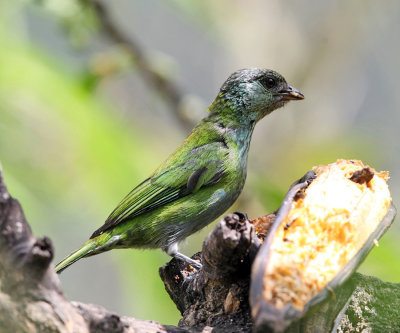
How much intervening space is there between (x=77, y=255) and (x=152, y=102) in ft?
11.7

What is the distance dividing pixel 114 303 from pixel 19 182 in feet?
18.0

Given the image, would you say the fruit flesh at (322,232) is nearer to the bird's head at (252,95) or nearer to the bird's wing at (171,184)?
the bird's wing at (171,184)

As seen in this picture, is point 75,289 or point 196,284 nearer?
point 196,284

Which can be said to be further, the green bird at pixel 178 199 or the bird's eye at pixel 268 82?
the bird's eye at pixel 268 82

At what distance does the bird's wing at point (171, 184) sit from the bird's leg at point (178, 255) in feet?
1.03

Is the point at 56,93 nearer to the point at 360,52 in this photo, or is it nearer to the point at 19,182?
the point at 19,182

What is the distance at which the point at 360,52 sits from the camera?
921 cm

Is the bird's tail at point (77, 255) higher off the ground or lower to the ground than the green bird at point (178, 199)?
lower

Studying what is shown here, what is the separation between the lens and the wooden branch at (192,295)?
220 centimetres

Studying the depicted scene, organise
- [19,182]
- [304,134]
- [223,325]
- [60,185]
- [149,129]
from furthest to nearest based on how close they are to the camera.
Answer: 1. [304,134]
2. [149,129]
3. [60,185]
4. [19,182]
5. [223,325]

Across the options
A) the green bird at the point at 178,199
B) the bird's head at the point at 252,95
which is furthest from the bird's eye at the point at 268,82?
the green bird at the point at 178,199

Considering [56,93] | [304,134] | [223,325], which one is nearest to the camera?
[223,325]

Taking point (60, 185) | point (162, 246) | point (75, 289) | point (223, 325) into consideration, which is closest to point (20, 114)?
point (60, 185)

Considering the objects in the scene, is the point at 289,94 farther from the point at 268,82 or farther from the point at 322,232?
the point at 322,232
